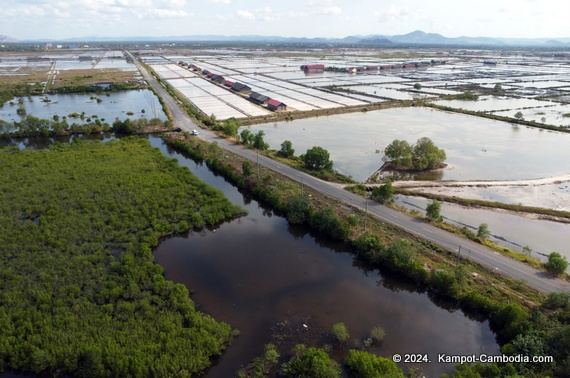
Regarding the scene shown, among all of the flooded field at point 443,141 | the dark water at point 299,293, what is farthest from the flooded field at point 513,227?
the dark water at point 299,293

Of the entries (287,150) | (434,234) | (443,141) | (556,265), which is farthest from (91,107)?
(556,265)

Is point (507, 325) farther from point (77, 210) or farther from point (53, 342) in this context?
point (77, 210)

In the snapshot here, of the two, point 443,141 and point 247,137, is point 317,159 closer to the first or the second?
point 247,137

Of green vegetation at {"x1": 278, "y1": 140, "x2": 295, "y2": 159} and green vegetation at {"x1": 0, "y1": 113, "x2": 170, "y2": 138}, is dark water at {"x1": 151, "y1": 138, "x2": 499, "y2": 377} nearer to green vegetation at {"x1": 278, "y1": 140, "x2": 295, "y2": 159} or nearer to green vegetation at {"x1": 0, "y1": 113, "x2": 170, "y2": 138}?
green vegetation at {"x1": 278, "y1": 140, "x2": 295, "y2": 159}

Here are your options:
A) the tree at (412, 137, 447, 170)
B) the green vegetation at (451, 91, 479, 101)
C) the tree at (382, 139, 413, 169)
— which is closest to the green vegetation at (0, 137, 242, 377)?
the tree at (382, 139, 413, 169)

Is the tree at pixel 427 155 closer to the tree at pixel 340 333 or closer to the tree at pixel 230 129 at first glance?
the tree at pixel 230 129


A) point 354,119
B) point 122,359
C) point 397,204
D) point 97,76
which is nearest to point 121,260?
point 122,359
